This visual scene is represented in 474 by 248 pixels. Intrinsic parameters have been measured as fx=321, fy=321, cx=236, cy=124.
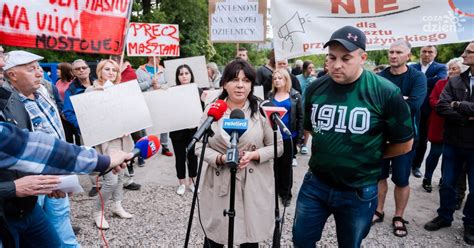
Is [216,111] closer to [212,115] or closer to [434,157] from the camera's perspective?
[212,115]

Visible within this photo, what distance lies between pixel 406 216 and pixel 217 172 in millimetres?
3077

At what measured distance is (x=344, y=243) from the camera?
251 centimetres

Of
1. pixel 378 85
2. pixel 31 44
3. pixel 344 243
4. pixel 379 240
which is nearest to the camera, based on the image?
pixel 378 85

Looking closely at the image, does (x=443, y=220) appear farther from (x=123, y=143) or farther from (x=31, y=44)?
(x=31, y=44)

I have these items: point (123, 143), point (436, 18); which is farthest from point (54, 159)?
point (436, 18)

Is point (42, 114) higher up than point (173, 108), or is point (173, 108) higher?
point (42, 114)

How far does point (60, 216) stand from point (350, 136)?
2.59 metres

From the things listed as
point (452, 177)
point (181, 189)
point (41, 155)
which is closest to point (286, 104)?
point (181, 189)

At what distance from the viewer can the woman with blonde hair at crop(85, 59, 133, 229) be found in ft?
13.0

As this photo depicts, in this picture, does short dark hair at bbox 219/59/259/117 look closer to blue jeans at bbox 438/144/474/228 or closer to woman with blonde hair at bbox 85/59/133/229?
woman with blonde hair at bbox 85/59/133/229

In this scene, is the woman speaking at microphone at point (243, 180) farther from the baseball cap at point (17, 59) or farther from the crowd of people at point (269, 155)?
the baseball cap at point (17, 59)

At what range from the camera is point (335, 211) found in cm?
249

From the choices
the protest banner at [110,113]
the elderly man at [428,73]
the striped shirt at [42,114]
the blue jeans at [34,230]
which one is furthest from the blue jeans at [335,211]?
the elderly man at [428,73]

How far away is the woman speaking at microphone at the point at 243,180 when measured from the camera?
2500 mm
